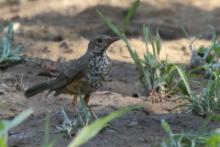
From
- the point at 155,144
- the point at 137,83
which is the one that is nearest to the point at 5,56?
the point at 137,83

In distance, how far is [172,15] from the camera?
1090 centimetres

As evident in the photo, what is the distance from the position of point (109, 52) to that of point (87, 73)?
2.40 meters

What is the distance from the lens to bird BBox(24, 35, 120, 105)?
21.5ft

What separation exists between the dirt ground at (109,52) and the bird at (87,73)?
9.2 inches

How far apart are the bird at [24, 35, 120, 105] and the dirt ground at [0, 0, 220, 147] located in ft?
0.77

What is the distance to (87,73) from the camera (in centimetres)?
660

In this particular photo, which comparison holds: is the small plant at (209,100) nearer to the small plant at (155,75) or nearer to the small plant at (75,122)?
the small plant at (155,75)

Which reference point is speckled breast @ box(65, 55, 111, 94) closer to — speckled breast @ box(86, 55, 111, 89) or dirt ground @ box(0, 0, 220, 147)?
speckled breast @ box(86, 55, 111, 89)

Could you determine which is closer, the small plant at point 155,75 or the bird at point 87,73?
the bird at point 87,73

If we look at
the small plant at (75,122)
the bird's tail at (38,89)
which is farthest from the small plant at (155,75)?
the small plant at (75,122)

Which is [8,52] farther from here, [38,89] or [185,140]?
[185,140]

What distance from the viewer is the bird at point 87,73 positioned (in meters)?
6.56

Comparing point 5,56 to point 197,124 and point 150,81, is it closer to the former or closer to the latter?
point 150,81

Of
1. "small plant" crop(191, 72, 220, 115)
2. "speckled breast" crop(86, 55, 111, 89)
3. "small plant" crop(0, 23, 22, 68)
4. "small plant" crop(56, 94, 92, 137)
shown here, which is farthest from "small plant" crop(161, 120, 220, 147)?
"small plant" crop(0, 23, 22, 68)
